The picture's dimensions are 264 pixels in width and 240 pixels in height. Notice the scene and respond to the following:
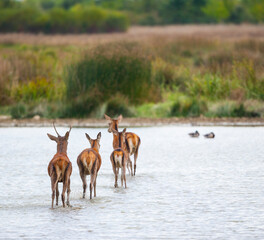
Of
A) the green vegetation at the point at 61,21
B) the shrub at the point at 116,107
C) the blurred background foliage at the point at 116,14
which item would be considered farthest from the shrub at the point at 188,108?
the blurred background foliage at the point at 116,14

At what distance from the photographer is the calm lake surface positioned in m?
7.75

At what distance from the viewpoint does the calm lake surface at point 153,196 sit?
775 cm

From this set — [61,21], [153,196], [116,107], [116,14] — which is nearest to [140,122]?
[116,107]

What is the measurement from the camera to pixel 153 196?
977 centimetres

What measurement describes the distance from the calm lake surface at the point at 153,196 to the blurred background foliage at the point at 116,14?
43.3m

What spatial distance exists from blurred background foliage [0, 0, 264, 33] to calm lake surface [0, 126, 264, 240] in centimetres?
4334

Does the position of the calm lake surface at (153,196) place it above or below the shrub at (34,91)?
below

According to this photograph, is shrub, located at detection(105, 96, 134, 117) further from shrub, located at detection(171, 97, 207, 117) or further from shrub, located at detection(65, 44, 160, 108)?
shrub, located at detection(171, 97, 207, 117)

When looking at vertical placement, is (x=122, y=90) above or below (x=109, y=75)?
below

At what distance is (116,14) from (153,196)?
172ft

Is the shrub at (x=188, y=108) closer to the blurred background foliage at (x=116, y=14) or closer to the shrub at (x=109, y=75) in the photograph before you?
the shrub at (x=109, y=75)

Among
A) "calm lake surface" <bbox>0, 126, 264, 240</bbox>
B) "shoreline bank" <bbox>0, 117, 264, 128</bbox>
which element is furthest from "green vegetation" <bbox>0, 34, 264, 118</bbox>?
"calm lake surface" <bbox>0, 126, 264, 240</bbox>

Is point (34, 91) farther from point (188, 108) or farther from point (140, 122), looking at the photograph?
point (188, 108)

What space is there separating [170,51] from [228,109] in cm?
1305
